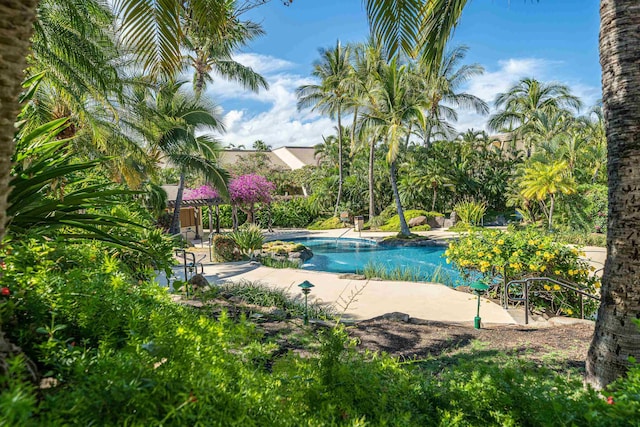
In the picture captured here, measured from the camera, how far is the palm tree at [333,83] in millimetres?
26266

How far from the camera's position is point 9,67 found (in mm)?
1253

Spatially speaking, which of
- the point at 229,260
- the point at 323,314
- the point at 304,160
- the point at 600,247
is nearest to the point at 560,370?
the point at 323,314

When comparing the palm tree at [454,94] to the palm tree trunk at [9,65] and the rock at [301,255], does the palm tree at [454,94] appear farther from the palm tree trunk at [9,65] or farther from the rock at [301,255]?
the palm tree trunk at [9,65]

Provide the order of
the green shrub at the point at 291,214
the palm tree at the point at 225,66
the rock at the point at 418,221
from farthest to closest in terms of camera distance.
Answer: the green shrub at the point at 291,214 < the rock at the point at 418,221 < the palm tree at the point at 225,66

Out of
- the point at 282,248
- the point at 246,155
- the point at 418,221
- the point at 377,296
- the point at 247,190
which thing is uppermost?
the point at 246,155

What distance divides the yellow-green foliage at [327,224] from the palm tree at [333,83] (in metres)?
0.91

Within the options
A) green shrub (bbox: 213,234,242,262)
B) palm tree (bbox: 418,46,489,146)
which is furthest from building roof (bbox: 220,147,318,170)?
green shrub (bbox: 213,234,242,262)

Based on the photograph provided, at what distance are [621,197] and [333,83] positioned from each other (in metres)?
24.9

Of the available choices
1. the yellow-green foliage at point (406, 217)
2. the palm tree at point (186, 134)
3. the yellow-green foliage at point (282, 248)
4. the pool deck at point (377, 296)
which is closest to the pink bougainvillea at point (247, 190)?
the palm tree at point (186, 134)

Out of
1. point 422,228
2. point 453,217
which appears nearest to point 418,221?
point 422,228

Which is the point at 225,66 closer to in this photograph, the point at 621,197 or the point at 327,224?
the point at 327,224

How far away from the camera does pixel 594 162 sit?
70.9 feet

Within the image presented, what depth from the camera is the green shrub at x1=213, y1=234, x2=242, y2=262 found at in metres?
13.3

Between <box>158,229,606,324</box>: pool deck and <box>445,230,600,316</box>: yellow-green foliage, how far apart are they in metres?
0.70
